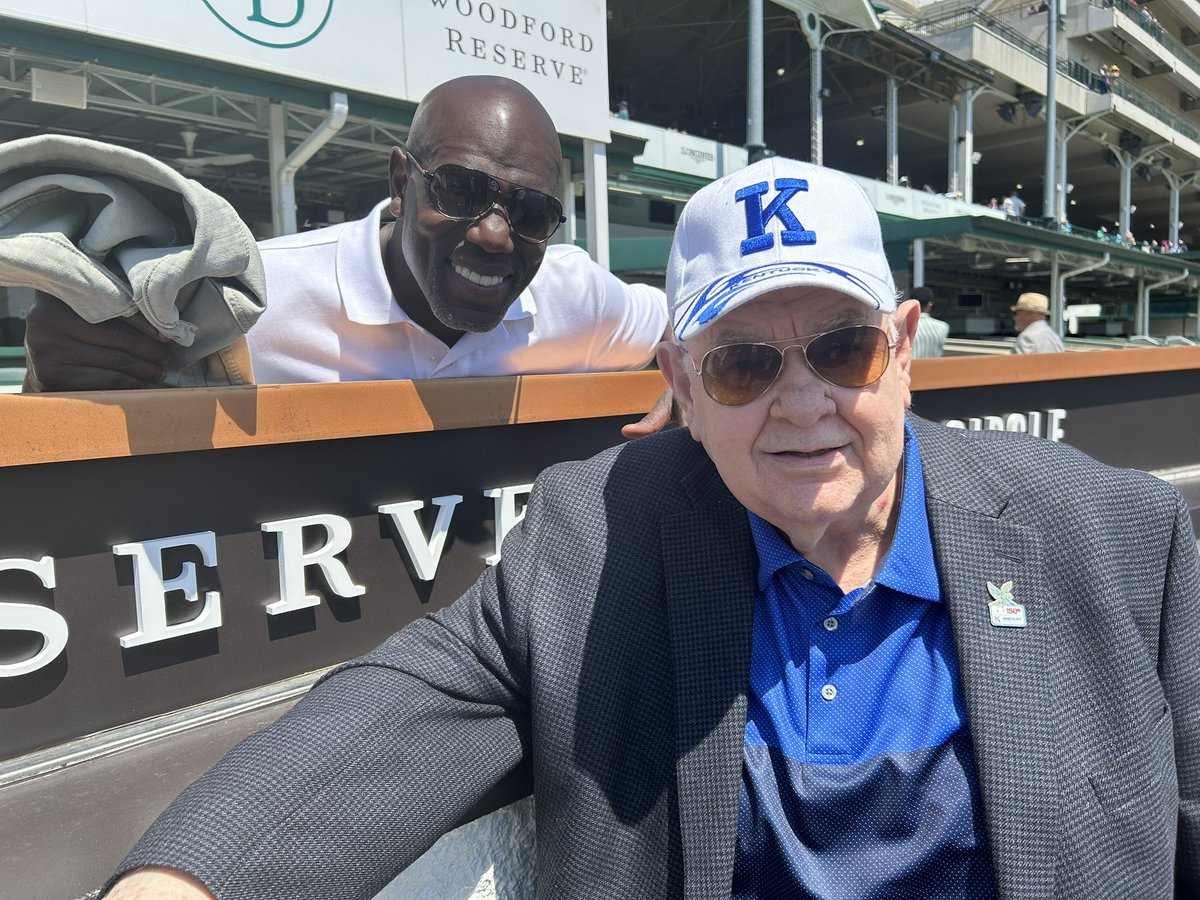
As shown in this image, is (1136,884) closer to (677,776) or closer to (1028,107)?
(677,776)

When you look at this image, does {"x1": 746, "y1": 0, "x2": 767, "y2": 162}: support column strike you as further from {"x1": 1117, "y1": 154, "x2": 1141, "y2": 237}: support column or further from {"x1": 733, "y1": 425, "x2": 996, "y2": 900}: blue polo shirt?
{"x1": 1117, "y1": 154, "x2": 1141, "y2": 237}: support column

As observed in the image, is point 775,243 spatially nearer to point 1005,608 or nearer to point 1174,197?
point 1005,608

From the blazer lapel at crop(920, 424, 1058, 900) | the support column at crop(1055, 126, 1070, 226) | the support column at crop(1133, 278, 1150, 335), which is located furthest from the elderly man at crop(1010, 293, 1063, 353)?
the support column at crop(1133, 278, 1150, 335)

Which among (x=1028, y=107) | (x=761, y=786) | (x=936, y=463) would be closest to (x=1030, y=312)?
(x=936, y=463)

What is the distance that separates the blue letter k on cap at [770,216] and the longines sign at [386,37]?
186 inches

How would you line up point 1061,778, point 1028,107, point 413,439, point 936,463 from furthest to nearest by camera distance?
point 1028,107 < point 413,439 < point 936,463 < point 1061,778

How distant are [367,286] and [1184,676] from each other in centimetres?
196

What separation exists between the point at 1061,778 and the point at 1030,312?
21.8 ft

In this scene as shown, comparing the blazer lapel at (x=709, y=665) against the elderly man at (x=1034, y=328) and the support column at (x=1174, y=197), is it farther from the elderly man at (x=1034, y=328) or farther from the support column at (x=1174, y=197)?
the support column at (x=1174, y=197)

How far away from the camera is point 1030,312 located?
692 cm

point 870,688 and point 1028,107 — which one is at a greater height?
point 1028,107

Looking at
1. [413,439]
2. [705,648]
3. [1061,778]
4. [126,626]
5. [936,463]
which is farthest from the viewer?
[413,439]

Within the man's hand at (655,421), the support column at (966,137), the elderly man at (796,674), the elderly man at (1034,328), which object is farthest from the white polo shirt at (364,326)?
the support column at (966,137)

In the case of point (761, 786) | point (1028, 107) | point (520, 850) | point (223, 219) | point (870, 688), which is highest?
point (1028, 107)
